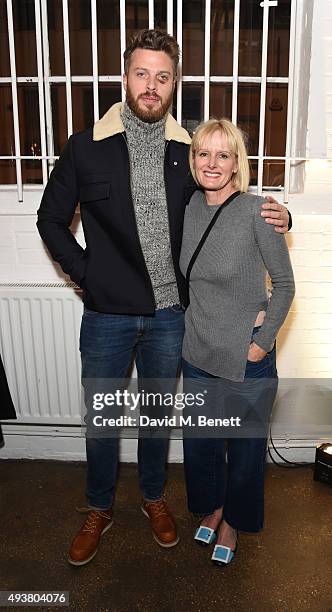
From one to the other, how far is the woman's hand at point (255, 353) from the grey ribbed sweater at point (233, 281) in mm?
17

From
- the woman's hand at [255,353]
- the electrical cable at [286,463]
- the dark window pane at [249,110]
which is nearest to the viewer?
the woman's hand at [255,353]

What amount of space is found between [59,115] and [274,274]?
137 centimetres

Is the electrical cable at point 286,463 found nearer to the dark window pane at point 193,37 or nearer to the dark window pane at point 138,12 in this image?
the dark window pane at point 193,37

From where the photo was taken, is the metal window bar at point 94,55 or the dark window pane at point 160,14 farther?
the dark window pane at point 160,14

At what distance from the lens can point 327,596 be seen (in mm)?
1977

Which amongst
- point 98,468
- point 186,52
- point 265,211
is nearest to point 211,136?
point 265,211

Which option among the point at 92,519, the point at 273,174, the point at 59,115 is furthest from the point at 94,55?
the point at 92,519

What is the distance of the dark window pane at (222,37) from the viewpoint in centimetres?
250

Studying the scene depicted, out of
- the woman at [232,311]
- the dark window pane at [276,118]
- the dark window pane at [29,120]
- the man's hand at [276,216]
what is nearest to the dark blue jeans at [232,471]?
the woman at [232,311]

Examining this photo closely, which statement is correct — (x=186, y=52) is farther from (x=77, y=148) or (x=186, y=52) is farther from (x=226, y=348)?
(x=226, y=348)

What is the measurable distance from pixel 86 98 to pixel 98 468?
63.5 inches

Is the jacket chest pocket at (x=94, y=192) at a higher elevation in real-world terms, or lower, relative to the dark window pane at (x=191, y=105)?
lower

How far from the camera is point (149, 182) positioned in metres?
1.99

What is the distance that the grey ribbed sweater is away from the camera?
5.98 ft
